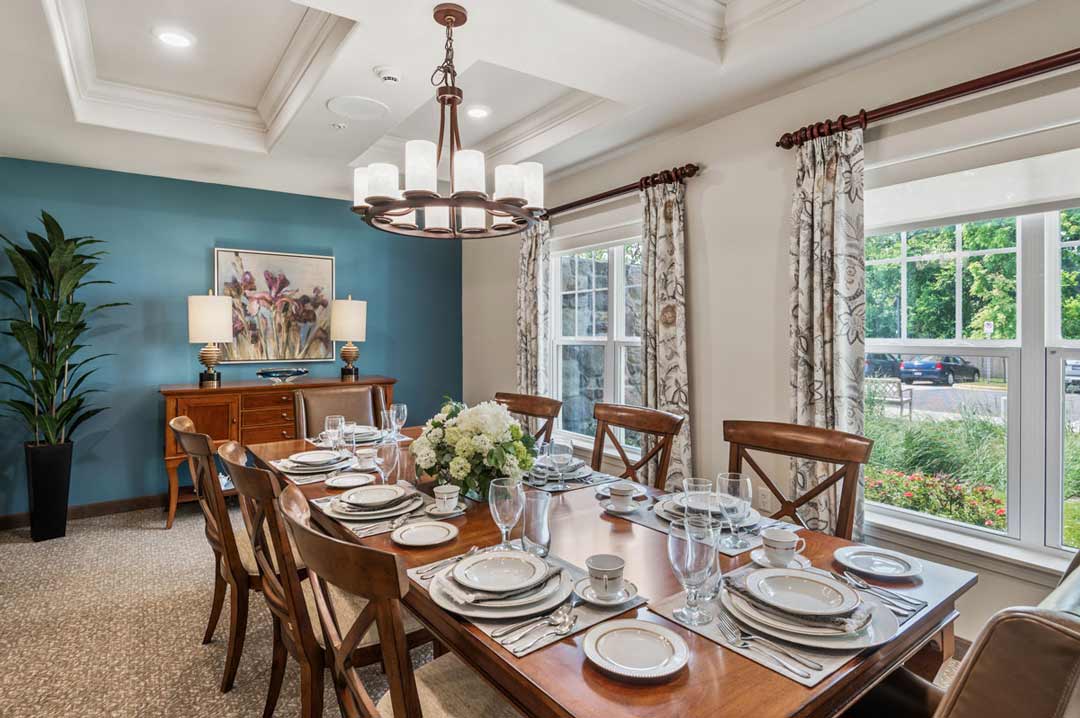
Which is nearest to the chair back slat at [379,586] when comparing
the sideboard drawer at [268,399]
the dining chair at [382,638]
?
the dining chair at [382,638]

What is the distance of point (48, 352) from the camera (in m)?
3.56

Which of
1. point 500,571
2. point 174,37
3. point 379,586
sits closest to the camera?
point 379,586

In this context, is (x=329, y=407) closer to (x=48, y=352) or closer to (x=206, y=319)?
(x=206, y=319)

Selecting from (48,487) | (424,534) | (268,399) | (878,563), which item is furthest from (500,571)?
(48,487)

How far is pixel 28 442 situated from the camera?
3672 millimetres

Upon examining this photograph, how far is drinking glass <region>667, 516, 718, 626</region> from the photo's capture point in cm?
104

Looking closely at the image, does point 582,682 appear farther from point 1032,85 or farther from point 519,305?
point 519,305

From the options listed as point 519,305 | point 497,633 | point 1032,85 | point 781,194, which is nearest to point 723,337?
point 781,194

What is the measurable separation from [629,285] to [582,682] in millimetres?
3134

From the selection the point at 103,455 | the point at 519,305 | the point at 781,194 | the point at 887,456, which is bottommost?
the point at 103,455

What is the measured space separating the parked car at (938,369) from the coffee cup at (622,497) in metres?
1.50

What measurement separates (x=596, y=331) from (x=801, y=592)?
3.00 metres

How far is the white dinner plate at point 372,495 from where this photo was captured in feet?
5.73

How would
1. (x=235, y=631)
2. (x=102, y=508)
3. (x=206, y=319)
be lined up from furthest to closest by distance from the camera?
(x=102, y=508) → (x=206, y=319) → (x=235, y=631)
